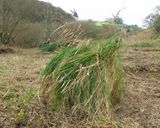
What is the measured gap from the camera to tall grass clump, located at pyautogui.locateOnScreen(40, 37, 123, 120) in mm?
3805

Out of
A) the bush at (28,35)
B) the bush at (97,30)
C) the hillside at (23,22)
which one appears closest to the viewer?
the bush at (97,30)

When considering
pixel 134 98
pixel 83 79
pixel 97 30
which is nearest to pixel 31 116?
pixel 83 79

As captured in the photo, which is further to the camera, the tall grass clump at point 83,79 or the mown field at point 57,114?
the tall grass clump at point 83,79

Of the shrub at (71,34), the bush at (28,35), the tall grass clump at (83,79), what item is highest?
the shrub at (71,34)

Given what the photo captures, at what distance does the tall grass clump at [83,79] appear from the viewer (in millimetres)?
3805

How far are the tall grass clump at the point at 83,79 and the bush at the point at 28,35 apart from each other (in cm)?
1497

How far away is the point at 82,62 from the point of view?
3.93 metres

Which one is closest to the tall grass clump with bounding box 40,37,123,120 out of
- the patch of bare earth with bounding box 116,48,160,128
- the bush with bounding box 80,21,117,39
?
the patch of bare earth with bounding box 116,48,160,128

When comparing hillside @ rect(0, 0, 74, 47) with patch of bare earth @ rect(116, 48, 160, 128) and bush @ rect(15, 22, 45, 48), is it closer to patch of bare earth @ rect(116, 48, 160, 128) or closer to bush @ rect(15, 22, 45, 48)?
bush @ rect(15, 22, 45, 48)

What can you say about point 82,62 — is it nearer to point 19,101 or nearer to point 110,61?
point 110,61

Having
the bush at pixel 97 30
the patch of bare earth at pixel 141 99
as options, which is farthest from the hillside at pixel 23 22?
the bush at pixel 97 30

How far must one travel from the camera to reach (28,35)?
19.2m

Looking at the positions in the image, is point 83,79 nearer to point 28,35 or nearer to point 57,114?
point 57,114

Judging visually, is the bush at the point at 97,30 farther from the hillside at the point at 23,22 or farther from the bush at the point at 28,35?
the bush at the point at 28,35
